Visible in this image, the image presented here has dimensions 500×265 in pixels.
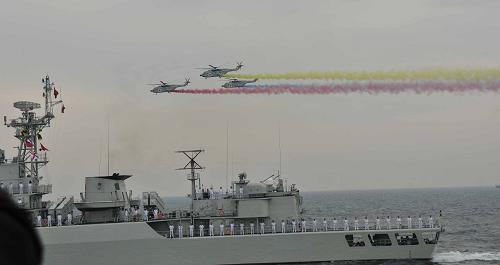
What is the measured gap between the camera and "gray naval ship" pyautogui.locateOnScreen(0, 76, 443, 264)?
26.3m

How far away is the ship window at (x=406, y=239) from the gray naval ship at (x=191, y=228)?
1.8 inches

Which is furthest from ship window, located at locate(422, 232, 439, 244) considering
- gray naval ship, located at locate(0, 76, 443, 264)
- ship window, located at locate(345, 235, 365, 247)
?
ship window, located at locate(345, 235, 365, 247)

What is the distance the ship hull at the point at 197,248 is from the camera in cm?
2617

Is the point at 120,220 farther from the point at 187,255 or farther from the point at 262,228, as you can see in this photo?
the point at 262,228

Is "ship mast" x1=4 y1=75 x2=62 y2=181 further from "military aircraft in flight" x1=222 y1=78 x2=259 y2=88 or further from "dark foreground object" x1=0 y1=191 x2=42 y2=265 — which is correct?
"dark foreground object" x1=0 y1=191 x2=42 y2=265

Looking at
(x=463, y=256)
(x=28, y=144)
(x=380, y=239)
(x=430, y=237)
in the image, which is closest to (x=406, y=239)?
(x=380, y=239)

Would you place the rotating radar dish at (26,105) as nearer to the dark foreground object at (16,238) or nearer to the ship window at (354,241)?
the ship window at (354,241)

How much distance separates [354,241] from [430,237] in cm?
396

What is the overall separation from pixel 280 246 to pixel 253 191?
10.4ft

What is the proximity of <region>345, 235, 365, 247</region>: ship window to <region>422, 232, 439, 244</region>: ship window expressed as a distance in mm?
3144

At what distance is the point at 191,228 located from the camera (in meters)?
27.1

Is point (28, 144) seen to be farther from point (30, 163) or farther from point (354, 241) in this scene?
point (354, 241)

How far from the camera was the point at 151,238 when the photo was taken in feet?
87.3

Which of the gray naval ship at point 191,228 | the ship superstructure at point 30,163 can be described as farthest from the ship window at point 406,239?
the ship superstructure at point 30,163
